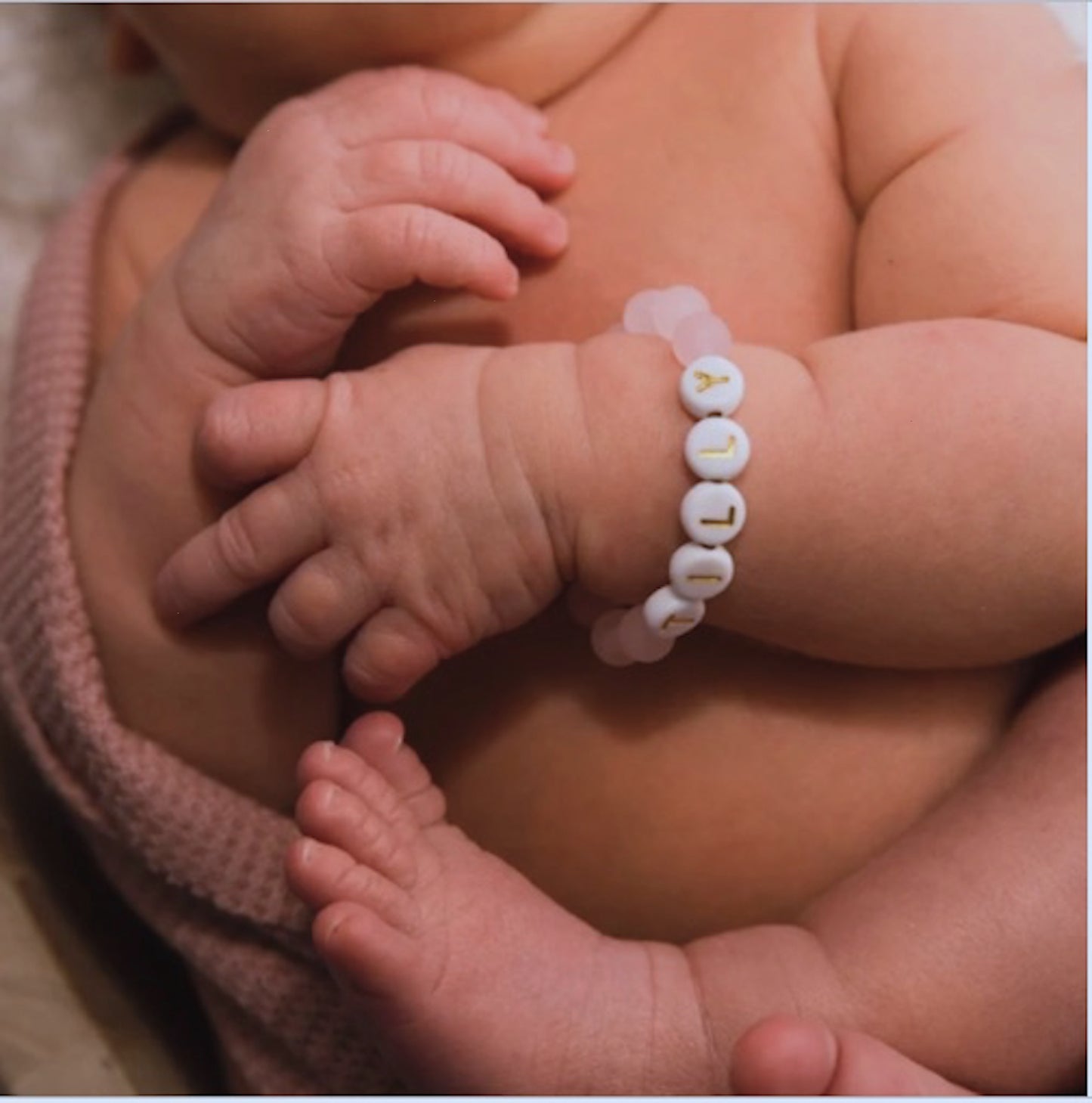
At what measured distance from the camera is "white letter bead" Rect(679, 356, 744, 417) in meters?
0.71

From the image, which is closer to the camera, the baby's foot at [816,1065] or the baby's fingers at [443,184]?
the baby's foot at [816,1065]

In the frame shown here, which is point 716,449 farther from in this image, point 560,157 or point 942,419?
point 560,157

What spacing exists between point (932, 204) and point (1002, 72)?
3.6 inches

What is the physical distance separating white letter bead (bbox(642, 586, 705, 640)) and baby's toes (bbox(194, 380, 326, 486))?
7.2 inches

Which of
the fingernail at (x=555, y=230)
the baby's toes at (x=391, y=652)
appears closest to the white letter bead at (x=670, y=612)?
the baby's toes at (x=391, y=652)

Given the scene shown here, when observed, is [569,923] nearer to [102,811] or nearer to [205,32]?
[102,811]

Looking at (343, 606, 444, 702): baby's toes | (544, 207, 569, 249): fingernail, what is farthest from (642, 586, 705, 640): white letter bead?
(544, 207, 569, 249): fingernail

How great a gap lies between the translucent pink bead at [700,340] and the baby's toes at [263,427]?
175mm

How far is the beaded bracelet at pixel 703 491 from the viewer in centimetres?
70

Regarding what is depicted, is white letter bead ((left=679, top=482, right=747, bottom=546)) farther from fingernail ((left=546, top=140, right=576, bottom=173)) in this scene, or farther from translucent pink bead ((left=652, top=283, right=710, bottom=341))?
fingernail ((left=546, top=140, right=576, bottom=173))

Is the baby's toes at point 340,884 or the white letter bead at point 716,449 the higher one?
the white letter bead at point 716,449

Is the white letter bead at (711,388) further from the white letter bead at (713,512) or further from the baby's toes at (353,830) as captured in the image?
the baby's toes at (353,830)

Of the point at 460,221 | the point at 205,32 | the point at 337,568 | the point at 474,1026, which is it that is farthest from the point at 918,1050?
the point at 205,32

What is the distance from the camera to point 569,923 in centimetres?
76
